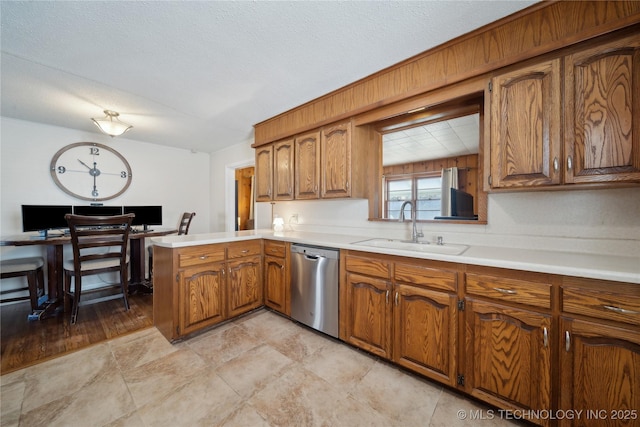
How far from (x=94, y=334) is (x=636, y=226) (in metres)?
4.09

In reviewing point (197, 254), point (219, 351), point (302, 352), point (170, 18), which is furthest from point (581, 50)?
point (219, 351)

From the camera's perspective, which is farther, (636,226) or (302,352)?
(302,352)

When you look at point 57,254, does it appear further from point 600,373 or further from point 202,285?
point 600,373

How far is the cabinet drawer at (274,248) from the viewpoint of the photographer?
2426 mm

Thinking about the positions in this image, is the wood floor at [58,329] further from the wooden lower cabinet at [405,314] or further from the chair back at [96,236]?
the wooden lower cabinet at [405,314]

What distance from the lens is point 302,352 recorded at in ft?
6.25

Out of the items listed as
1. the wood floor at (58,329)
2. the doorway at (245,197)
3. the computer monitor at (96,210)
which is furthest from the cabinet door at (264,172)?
the doorway at (245,197)

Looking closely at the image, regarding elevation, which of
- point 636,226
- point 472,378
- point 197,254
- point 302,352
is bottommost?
point 302,352

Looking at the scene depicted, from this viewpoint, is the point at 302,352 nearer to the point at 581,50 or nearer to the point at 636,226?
the point at 636,226

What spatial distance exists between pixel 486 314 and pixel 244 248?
2.05 meters

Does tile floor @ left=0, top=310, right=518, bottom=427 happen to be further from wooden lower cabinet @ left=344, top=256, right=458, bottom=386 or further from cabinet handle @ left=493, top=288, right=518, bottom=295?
cabinet handle @ left=493, top=288, right=518, bottom=295

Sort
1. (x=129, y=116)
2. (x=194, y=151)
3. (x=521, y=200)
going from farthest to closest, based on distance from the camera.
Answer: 1. (x=194, y=151)
2. (x=129, y=116)
3. (x=521, y=200)

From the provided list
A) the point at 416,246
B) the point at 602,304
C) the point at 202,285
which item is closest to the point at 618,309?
the point at 602,304

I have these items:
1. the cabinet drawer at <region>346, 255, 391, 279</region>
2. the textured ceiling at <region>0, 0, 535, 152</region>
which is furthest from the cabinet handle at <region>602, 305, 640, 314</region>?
the textured ceiling at <region>0, 0, 535, 152</region>
